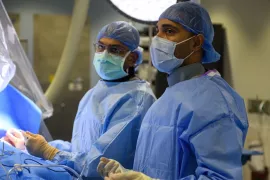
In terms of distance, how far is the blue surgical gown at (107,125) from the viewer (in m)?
1.30

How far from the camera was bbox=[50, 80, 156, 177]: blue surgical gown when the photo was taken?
1.30 meters

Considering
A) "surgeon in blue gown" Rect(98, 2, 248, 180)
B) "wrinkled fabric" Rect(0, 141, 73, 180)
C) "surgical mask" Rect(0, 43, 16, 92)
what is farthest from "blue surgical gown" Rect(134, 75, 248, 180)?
"surgical mask" Rect(0, 43, 16, 92)

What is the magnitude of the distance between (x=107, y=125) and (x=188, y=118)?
0.47m

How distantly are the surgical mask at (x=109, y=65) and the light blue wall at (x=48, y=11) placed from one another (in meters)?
2.02

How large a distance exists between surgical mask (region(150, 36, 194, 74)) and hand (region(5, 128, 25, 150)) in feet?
2.07

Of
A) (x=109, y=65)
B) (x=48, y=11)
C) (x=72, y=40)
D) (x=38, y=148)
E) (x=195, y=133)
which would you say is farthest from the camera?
(x=48, y=11)

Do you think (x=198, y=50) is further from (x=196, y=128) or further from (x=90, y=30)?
(x=90, y=30)

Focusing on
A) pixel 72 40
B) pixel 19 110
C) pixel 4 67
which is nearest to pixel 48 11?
pixel 72 40

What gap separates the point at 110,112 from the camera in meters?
1.41

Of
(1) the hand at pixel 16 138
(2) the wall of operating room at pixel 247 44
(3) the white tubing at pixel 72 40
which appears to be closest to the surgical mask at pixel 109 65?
(3) the white tubing at pixel 72 40

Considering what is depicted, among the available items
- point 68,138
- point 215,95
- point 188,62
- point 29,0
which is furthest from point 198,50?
point 29,0

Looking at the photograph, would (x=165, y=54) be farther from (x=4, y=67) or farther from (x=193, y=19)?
(x=4, y=67)

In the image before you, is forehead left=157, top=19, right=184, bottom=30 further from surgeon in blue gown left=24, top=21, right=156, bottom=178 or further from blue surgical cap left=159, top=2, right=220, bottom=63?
surgeon in blue gown left=24, top=21, right=156, bottom=178

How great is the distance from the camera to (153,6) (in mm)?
1685
